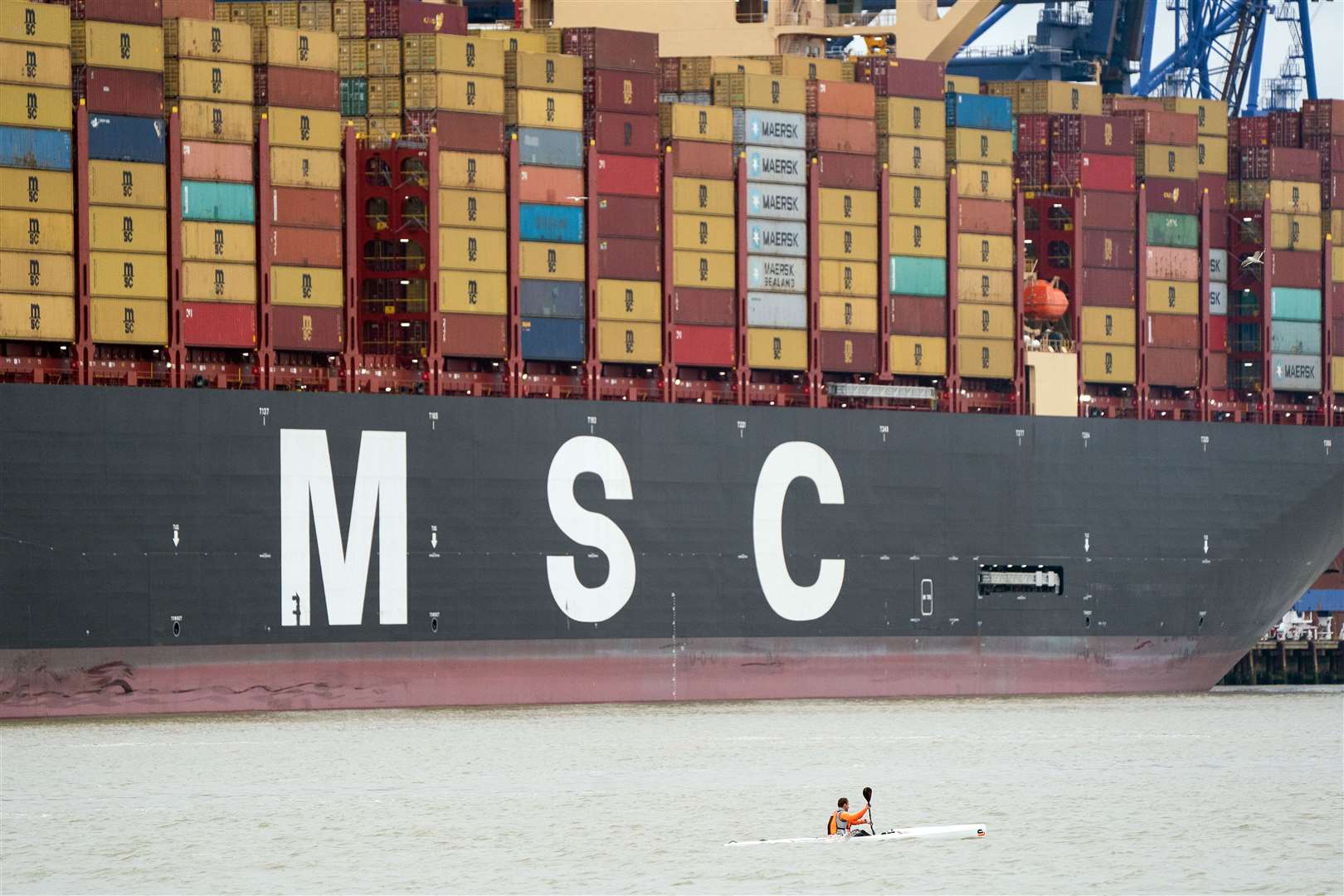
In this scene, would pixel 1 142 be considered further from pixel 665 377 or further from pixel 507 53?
pixel 665 377

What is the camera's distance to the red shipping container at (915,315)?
179 ft

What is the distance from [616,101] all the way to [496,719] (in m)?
13.4

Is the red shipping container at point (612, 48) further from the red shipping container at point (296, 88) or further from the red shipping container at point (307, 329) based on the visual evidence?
the red shipping container at point (307, 329)

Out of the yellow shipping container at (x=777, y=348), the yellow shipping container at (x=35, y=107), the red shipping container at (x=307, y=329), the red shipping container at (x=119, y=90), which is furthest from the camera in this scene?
the yellow shipping container at (x=777, y=348)

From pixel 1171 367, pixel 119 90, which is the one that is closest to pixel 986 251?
pixel 1171 367

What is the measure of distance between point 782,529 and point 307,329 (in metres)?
11.3

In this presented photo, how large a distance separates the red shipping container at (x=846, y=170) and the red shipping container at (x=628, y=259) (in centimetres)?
452

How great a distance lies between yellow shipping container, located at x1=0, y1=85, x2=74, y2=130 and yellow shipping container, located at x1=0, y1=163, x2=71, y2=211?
2.96 ft

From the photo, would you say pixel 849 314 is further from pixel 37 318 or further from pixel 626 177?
pixel 37 318

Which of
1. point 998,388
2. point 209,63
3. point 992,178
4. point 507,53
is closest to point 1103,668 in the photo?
point 998,388

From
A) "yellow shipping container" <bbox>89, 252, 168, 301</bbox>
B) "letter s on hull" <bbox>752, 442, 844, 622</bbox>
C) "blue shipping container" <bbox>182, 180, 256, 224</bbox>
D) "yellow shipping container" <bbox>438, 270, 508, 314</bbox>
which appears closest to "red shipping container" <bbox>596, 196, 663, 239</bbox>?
"yellow shipping container" <bbox>438, 270, 508, 314</bbox>

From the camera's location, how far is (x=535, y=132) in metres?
50.9

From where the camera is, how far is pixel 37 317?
45.2 m

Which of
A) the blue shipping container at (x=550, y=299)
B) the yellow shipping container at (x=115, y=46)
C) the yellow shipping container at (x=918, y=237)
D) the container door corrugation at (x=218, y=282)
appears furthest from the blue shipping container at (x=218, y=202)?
the yellow shipping container at (x=918, y=237)
